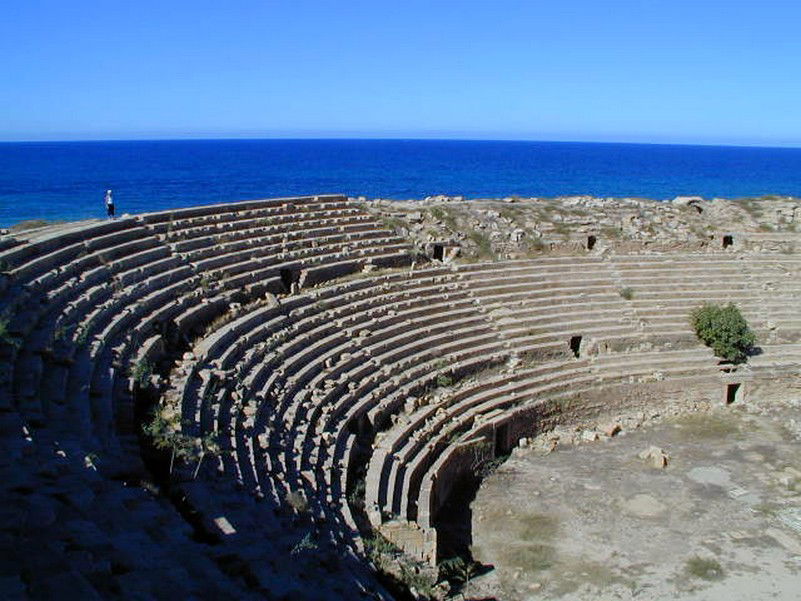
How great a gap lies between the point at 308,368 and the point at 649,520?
7139mm

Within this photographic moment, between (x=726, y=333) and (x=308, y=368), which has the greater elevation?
(x=308, y=368)

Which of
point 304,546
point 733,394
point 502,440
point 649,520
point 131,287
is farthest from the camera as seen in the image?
point 733,394

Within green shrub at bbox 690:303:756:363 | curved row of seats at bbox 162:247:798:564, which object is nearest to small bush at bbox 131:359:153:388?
curved row of seats at bbox 162:247:798:564

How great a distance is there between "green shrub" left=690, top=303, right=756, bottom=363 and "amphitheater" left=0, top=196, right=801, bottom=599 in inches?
14.1

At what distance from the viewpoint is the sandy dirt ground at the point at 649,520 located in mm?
12078

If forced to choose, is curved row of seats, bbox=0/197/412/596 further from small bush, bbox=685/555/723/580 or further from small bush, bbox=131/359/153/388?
small bush, bbox=685/555/723/580

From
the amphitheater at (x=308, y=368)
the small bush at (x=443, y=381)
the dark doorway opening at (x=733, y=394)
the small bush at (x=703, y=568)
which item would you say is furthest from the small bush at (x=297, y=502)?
the dark doorway opening at (x=733, y=394)

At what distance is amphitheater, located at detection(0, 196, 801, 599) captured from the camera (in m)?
7.34

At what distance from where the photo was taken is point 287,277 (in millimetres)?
18422

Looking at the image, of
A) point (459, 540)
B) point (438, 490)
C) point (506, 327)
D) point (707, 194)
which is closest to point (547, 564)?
point (459, 540)

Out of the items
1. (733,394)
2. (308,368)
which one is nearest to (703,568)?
(308,368)

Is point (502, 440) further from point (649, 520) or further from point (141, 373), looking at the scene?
point (141, 373)

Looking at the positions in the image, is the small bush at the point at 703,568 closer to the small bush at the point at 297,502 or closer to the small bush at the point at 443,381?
the small bush at the point at 443,381

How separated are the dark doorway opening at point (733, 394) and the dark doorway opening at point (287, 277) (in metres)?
11.6
